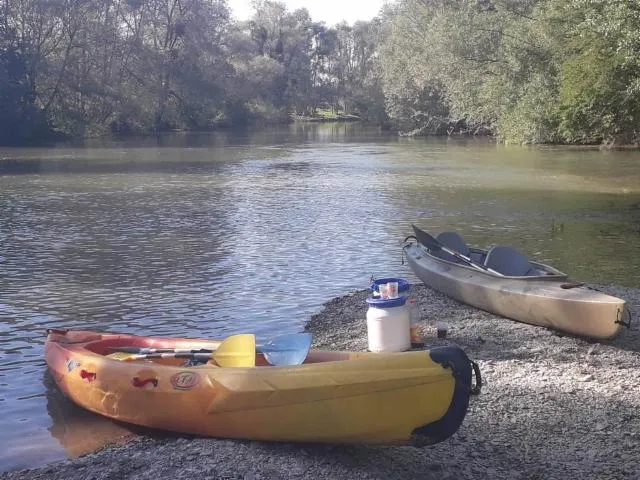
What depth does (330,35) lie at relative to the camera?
94.7 meters

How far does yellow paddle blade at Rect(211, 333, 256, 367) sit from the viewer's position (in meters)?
6.00

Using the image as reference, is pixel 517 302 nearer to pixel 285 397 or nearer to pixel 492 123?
pixel 285 397

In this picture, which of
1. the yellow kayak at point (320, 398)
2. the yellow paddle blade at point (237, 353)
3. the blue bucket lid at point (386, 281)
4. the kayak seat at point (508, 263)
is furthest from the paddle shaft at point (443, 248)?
the yellow kayak at point (320, 398)

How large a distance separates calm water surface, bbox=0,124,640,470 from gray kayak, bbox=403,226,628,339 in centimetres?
159

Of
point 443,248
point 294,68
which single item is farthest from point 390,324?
point 294,68

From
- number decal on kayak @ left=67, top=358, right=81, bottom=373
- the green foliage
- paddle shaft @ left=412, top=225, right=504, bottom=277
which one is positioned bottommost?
number decal on kayak @ left=67, top=358, right=81, bottom=373

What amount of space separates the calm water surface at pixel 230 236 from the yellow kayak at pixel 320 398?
872 mm

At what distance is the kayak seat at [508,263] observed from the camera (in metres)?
9.40

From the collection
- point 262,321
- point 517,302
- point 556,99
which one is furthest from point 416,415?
point 556,99

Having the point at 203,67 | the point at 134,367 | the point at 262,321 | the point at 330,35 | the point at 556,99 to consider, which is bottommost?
the point at 262,321

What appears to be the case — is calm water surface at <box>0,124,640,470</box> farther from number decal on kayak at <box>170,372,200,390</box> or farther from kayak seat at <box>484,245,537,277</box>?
kayak seat at <box>484,245,537,277</box>

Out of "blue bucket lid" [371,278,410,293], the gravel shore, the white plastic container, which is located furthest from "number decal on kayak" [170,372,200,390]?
"blue bucket lid" [371,278,410,293]

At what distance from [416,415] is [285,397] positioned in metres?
0.88

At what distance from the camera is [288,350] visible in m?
6.05
